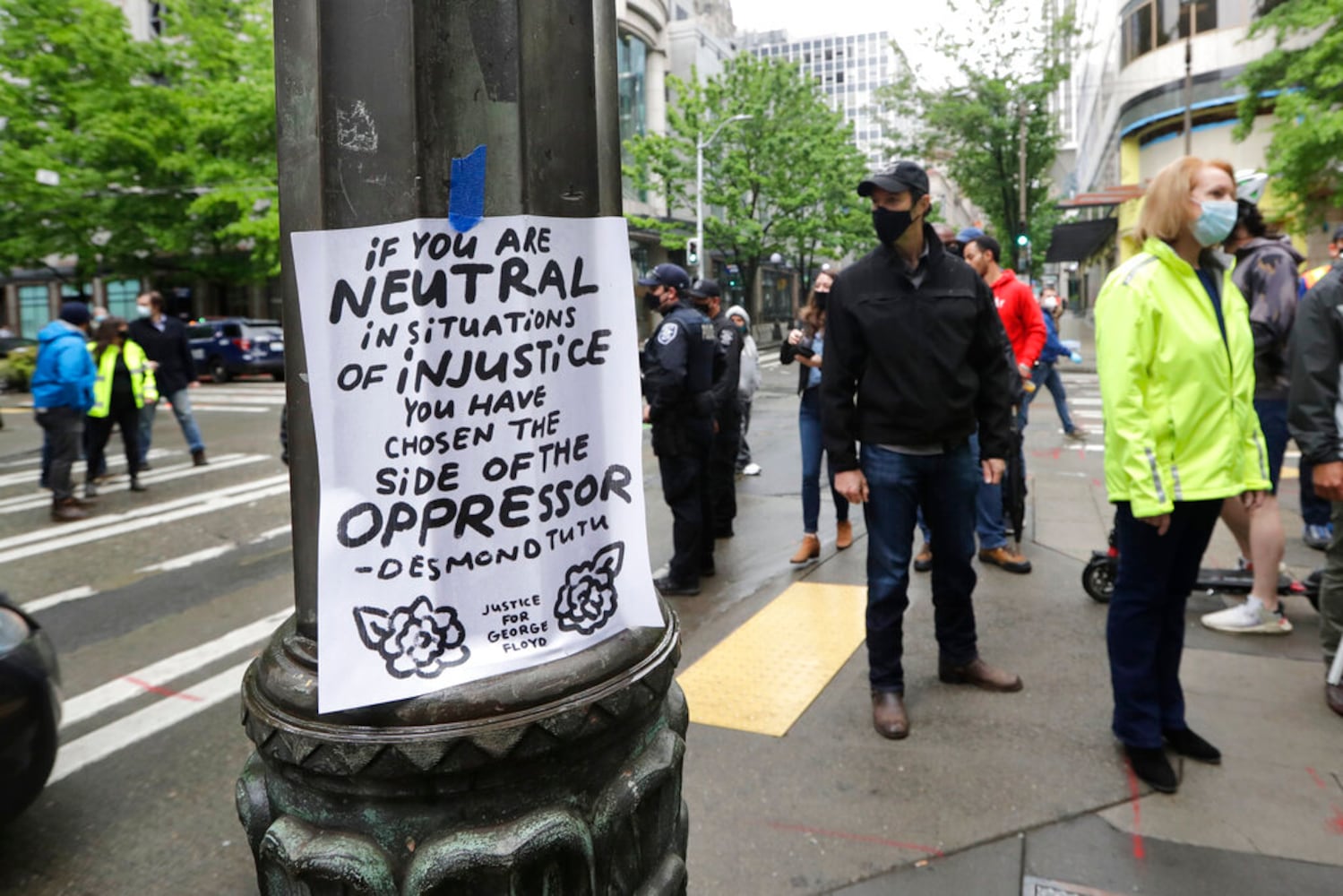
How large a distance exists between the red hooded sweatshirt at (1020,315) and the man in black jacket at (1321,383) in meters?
2.70

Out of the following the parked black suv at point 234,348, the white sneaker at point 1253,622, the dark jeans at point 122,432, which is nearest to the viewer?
the white sneaker at point 1253,622

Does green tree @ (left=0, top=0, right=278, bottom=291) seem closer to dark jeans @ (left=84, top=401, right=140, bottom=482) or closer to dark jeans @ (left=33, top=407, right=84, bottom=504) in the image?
dark jeans @ (left=84, top=401, right=140, bottom=482)

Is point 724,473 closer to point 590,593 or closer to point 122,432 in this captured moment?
point 590,593

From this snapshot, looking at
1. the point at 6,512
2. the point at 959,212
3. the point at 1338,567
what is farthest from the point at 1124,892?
the point at 959,212

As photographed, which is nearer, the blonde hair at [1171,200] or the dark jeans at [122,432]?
the blonde hair at [1171,200]

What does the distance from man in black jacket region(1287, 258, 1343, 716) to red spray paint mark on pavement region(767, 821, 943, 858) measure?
2.03 meters

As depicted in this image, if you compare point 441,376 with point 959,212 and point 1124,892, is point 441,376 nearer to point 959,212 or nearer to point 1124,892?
point 1124,892

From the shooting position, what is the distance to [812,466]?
6797 mm

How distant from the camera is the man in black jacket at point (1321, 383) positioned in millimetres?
3660

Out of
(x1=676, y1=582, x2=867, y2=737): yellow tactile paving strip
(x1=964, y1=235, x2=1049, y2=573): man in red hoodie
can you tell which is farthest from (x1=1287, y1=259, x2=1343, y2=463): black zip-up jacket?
(x1=964, y1=235, x2=1049, y2=573): man in red hoodie

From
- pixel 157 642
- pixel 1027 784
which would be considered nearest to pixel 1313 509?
pixel 1027 784

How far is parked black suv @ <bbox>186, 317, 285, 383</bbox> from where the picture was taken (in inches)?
1044

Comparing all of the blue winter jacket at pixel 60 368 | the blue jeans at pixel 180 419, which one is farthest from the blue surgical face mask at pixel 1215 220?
the blue jeans at pixel 180 419

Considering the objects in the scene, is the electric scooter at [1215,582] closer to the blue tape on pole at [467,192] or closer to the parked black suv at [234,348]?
the blue tape on pole at [467,192]
